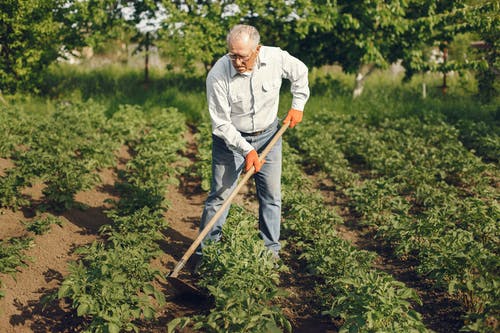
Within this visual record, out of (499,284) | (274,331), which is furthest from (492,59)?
(274,331)

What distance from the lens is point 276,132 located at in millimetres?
4801

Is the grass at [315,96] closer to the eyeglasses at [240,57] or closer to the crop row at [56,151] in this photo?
the crop row at [56,151]

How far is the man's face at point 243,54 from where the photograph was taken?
157 inches

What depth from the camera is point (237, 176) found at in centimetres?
459

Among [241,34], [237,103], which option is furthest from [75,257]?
[241,34]

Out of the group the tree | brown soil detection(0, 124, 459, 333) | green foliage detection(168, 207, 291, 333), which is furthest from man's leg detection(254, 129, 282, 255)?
the tree

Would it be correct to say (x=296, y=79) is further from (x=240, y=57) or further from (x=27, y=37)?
(x=27, y=37)

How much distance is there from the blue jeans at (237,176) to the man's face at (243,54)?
62 centimetres

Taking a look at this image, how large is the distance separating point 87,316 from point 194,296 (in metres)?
0.80

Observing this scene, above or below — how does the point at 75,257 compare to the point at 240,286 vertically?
below

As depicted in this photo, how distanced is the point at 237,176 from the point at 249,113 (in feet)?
1.77

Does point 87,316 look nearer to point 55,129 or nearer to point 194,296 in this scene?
point 194,296

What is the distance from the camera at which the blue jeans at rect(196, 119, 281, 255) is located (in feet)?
14.9

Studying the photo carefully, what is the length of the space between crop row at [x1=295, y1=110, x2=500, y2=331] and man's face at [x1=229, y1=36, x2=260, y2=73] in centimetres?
200
